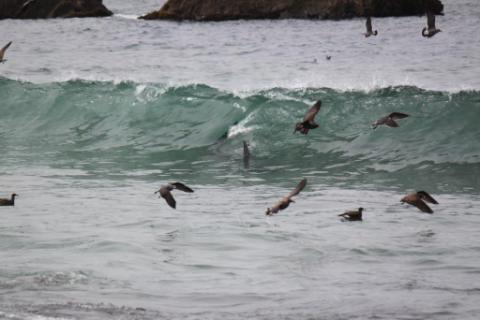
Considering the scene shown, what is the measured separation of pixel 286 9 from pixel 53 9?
11.9 metres

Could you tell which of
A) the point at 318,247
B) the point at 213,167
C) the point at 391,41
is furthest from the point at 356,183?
the point at 391,41

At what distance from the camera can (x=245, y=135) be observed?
18844mm

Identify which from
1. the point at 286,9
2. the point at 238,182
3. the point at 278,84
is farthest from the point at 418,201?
the point at 286,9

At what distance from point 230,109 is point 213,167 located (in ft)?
14.6

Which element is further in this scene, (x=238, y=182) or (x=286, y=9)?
(x=286, y=9)

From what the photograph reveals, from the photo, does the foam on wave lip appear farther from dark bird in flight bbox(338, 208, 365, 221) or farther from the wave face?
dark bird in flight bbox(338, 208, 365, 221)

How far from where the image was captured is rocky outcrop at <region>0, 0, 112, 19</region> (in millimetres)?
53156

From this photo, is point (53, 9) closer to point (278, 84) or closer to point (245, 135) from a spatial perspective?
point (278, 84)

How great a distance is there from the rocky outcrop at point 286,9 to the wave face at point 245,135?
83.7ft

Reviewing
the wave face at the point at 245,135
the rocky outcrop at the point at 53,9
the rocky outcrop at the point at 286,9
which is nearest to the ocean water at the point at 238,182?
the wave face at the point at 245,135

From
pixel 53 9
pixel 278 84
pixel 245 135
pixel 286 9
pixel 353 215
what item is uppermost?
pixel 353 215

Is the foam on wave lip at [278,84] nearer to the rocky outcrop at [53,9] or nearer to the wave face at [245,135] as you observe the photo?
the wave face at [245,135]

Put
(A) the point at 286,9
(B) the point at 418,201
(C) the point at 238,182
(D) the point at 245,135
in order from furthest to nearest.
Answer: (A) the point at 286,9, (D) the point at 245,135, (C) the point at 238,182, (B) the point at 418,201

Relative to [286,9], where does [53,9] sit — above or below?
below
